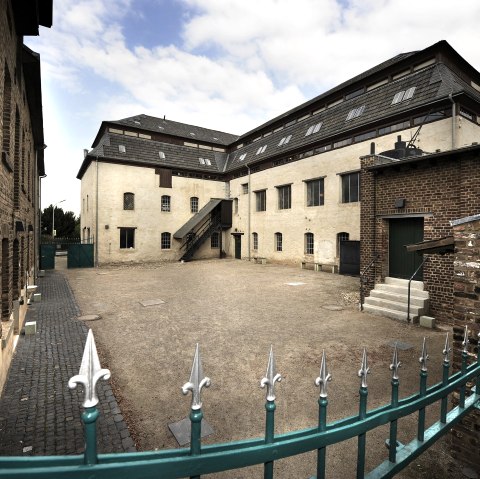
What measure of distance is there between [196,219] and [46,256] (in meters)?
12.3

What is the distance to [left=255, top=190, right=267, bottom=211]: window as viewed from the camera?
25548 mm

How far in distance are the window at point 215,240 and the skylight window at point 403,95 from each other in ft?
61.2

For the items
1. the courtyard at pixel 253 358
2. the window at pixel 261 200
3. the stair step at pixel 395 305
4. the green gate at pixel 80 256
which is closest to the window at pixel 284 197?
the window at pixel 261 200

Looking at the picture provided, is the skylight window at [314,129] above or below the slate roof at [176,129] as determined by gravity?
below

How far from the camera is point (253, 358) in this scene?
6.04 m

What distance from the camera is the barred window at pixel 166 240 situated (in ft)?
88.8

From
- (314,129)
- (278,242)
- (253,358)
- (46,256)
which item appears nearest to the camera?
(253,358)

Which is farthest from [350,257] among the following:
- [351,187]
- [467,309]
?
[467,309]

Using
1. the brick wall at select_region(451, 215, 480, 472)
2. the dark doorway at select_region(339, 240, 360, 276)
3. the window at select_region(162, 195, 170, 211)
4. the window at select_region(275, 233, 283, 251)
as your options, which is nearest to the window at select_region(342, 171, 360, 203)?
the dark doorway at select_region(339, 240, 360, 276)

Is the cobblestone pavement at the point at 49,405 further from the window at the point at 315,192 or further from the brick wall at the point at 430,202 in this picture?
the window at the point at 315,192

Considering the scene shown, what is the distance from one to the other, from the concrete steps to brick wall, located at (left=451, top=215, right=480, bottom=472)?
18.0 ft

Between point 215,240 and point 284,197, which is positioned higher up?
point 284,197

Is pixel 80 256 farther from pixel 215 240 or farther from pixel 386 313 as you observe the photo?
pixel 386 313

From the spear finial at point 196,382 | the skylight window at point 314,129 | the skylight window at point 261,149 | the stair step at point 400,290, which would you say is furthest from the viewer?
the skylight window at point 261,149
